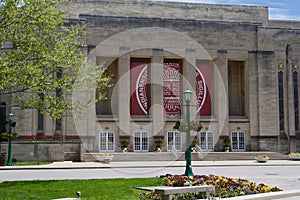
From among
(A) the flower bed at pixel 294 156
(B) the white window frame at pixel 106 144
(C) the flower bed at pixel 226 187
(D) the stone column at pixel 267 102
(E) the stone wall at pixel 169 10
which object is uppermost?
(E) the stone wall at pixel 169 10

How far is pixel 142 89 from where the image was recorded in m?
42.3

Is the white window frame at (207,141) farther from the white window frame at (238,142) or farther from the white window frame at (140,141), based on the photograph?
the white window frame at (140,141)

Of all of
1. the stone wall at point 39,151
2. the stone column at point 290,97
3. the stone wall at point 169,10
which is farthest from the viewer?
the stone wall at point 169,10

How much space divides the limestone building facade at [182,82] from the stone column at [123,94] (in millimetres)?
89

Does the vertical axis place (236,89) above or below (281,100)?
above

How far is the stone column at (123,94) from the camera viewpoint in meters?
41.0

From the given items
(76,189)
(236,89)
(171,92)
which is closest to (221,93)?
(236,89)

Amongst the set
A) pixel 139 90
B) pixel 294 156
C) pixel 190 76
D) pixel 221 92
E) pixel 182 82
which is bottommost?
pixel 294 156

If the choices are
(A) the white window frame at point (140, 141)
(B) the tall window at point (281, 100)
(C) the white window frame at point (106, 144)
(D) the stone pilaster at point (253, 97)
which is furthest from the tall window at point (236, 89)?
(C) the white window frame at point (106, 144)

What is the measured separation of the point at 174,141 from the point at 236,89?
9.24 meters

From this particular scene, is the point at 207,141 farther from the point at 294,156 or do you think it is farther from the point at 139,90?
the point at 139,90

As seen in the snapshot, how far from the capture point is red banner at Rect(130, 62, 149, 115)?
1657 inches

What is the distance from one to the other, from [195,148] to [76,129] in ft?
35.8

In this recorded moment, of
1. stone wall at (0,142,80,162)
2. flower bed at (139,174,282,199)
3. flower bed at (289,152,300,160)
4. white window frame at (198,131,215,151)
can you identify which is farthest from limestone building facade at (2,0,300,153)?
flower bed at (139,174,282,199)
